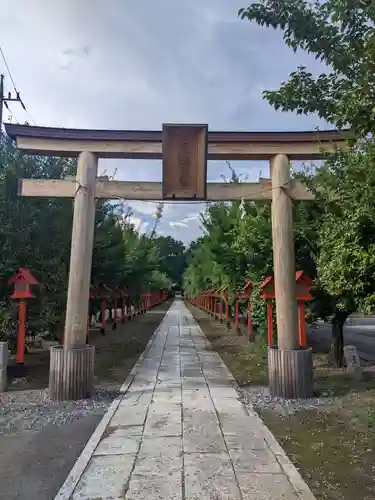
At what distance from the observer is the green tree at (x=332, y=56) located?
3791 millimetres

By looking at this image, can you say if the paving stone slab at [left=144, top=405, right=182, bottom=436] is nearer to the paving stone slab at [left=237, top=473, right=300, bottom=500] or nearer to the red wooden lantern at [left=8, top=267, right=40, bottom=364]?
the paving stone slab at [left=237, top=473, right=300, bottom=500]

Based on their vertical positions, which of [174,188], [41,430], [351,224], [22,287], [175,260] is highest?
[175,260]

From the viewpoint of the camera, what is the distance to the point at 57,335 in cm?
1092

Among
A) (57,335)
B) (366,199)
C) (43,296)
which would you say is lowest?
(57,335)

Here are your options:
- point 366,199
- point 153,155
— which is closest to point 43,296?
point 153,155

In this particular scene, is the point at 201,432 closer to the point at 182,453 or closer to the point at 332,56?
the point at 182,453

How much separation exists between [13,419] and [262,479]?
3894mm

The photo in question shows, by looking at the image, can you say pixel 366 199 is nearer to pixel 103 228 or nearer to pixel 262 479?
pixel 262 479

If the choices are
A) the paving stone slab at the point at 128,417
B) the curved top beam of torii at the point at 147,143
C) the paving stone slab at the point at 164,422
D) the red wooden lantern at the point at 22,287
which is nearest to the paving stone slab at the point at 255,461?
the paving stone slab at the point at 164,422

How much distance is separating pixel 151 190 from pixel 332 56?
445cm

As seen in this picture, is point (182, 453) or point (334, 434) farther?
point (334, 434)

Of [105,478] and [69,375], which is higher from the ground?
[69,375]

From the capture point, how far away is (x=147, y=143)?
809 cm

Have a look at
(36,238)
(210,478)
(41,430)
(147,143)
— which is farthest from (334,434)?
(36,238)
